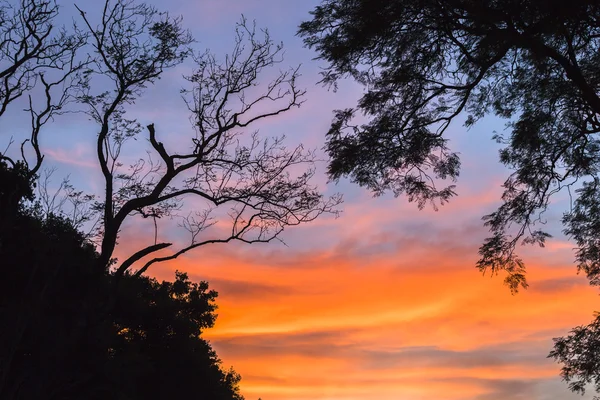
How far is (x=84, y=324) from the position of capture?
50.5ft

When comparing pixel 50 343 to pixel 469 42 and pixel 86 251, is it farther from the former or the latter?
pixel 469 42

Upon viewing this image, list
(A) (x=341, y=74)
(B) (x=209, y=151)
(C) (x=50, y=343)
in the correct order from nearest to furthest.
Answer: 1. (A) (x=341, y=74)
2. (C) (x=50, y=343)
3. (B) (x=209, y=151)

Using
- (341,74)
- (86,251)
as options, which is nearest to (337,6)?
(341,74)

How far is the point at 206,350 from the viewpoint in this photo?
30.3 metres

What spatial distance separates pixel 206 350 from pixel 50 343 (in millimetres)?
14613

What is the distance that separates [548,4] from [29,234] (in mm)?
17307

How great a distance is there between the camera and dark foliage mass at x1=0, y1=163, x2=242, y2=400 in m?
13.8

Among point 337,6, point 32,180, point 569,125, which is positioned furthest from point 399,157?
point 32,180

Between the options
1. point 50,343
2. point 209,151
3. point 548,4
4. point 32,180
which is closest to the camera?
point 548,4

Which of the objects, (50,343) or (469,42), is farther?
(50,343)

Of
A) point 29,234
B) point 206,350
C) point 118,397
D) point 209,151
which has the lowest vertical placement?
point 118,397

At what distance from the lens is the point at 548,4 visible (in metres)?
11.2

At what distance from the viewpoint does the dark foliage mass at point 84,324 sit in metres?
13.8

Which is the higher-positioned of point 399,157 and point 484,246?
point 399,157
